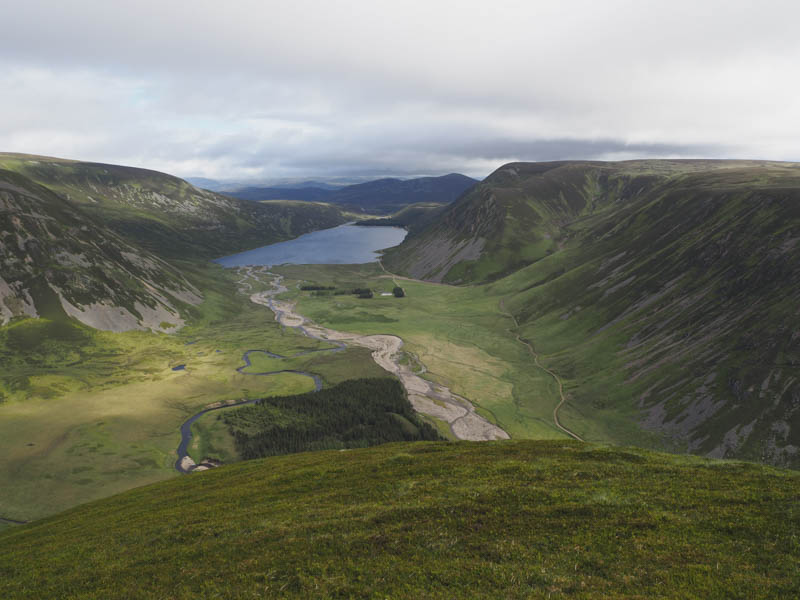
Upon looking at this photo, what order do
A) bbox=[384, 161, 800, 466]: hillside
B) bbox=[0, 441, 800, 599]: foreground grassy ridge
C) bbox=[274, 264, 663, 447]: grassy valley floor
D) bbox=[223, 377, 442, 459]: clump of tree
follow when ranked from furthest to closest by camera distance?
1. bbox=[223, 377, 442, 459]: clump of tree
2. bbox=[274, 264, 663, 447]: grassy valley floor
3. bbox=[384, 161, 800, 466]: hillside
4. bbox=[0, 441, 800, 599]: foreground grassy ridge

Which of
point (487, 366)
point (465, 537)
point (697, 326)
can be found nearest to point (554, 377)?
point (487, 366)

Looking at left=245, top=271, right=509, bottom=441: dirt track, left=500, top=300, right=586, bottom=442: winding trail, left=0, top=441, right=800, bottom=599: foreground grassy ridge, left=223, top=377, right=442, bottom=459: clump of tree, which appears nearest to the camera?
left=0, top=441, right=800, bottom=599: foreground grassy ridge

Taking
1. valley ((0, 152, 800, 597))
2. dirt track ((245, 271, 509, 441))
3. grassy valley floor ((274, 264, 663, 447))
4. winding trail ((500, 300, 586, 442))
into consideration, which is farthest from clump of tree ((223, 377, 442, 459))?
winding trail ((500, 300, 586, 442))

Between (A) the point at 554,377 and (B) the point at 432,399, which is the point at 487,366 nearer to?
(A) the point at 554,377

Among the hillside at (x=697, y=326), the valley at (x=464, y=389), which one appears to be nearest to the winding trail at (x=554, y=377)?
the valley at (x=464, y=389)

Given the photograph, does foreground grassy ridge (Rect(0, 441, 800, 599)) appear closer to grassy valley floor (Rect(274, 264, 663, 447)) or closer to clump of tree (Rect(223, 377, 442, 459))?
clump of tree (Rect(223, 377, 442, 459))

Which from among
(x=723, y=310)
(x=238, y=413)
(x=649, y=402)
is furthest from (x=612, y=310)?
(x=238, y=413)
